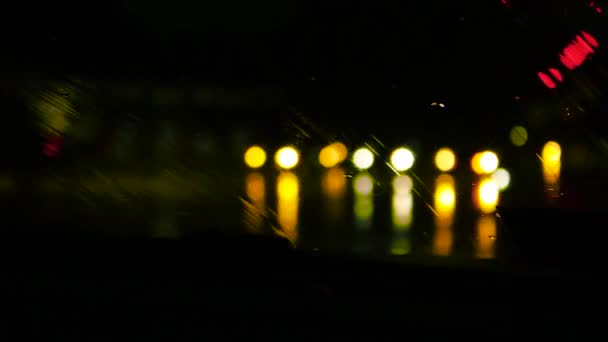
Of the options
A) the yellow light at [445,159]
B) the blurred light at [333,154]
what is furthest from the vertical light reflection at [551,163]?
the blurred light at [333,154]

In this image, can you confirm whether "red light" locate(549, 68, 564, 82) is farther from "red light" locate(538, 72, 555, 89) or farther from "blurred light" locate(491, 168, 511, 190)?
"blurred light" locate(491, 168, 511, 190)

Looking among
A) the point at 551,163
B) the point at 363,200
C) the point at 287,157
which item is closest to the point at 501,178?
the point at 551,163

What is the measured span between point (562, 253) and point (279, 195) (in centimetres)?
478

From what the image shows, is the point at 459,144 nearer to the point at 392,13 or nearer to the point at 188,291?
the point at 392,13

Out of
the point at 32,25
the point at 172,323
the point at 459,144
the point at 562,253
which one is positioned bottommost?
the point at 172,323

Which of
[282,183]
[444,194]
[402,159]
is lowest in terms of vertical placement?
[444,194]

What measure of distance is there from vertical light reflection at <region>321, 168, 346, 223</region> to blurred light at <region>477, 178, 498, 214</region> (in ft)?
4.61

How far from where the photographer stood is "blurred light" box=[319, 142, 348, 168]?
8.91 meters

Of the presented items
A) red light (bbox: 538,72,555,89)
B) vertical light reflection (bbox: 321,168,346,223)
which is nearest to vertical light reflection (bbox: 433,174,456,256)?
vertical light reflection (bbox: 321,168,346,223)

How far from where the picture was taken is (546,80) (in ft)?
23.2

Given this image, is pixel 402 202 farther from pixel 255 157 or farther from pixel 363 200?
pixel 255 157

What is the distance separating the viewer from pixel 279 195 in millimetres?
9102

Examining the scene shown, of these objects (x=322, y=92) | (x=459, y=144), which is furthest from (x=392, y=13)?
(x=459, y=144)

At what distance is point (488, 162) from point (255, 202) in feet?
9.85
